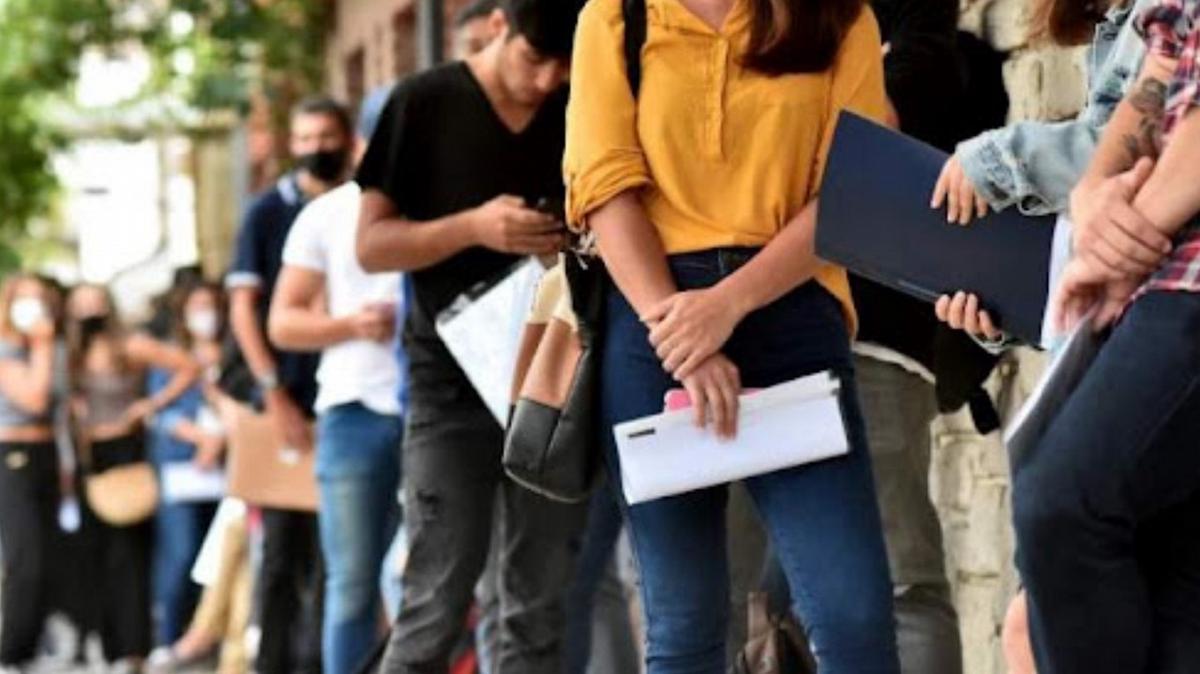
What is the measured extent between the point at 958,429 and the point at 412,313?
4.66ft

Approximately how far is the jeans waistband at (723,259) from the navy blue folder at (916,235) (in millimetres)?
300

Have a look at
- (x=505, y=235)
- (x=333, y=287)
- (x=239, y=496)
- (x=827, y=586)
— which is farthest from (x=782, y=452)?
(x=239, y=496)

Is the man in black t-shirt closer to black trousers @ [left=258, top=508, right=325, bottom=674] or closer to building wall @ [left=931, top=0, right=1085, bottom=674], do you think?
building wall @ [left=931, top=0, right=1085, bottom=674]

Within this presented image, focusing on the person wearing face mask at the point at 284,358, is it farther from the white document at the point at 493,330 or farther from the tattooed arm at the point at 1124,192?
the tattooed arm at the point at 1124,192

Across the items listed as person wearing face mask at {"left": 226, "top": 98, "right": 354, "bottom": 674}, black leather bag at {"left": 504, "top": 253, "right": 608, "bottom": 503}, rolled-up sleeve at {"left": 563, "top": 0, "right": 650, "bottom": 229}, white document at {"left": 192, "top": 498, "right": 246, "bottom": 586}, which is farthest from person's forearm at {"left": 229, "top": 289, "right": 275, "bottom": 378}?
rolled-up sleeve at {"left": 563, "top": 0, "right": 650, "bottom": 229}

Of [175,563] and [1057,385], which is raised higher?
[1057,385]

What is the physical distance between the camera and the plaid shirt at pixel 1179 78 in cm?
409

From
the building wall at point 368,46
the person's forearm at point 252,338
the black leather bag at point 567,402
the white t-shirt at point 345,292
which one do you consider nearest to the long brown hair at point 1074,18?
the black leather bag at point 567,402

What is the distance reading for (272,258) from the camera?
10.1 meters

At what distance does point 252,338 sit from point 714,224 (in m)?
5.06

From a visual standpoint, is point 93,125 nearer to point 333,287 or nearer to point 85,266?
point 85,266

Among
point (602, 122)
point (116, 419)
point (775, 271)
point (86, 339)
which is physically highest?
point (602, 122)

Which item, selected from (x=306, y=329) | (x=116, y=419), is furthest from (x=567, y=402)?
(x=116, y=419)

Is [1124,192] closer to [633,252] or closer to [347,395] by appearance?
[633,252]
